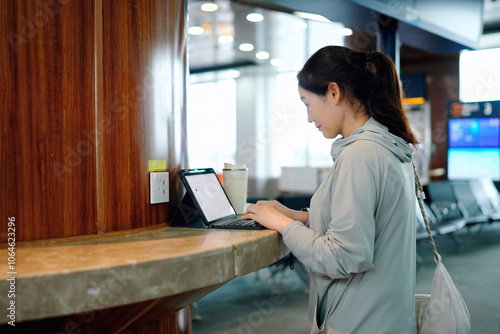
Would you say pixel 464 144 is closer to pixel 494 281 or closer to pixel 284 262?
pixel 494 281

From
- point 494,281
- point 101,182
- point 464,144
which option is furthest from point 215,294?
point 464,144

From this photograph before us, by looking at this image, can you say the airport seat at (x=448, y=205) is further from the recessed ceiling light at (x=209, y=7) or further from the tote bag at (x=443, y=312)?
the tote bag at (x=443, y=312)

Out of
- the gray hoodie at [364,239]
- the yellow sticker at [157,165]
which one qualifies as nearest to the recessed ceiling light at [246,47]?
the yellow sticker at [157,165]

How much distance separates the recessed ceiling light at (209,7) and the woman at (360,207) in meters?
4.68

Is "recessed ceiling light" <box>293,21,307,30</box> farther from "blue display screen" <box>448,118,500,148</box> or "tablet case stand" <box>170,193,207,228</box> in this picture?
"tablet case stand" <box>170,193,207,228</box>

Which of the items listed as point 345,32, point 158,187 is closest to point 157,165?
point 158,187

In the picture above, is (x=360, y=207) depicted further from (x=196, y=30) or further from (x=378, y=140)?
(x=196, y=30)

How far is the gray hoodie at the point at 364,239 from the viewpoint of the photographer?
1.26 metres

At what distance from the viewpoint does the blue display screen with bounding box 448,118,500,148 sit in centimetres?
838

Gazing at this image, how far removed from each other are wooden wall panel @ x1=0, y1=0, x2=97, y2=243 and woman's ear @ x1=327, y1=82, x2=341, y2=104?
73 centimetres

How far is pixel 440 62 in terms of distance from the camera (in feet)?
33.0

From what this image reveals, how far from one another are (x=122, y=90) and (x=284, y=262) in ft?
11.3

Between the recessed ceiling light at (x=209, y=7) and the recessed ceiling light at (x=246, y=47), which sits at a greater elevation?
the recessed ceiling light at (x=246, y=47)

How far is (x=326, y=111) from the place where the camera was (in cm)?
145
